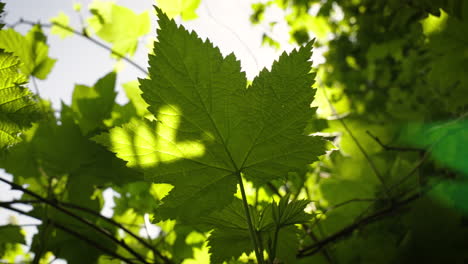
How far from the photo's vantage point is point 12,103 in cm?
59

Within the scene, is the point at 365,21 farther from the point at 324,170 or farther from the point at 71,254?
the point at 71,254

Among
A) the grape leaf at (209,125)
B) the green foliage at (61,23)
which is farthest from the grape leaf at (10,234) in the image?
the green foliage at (61,23)

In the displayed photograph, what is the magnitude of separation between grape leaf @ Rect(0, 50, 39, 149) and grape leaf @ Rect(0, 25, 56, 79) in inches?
24.0

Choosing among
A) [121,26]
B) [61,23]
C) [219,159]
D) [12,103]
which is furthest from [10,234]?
[61,23]

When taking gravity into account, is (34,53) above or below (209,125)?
above

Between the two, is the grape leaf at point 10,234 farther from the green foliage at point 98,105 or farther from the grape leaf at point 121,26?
the grape leaf at point 121,26

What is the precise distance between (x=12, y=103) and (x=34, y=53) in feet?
2.37

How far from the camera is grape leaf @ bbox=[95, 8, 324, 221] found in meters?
0.50

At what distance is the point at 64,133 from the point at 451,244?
4.11 ft

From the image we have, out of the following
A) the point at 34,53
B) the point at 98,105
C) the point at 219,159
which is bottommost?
the point at 219,159

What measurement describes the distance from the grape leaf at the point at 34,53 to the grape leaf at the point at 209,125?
2.73ft

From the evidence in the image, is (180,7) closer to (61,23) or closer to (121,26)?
(121,26)

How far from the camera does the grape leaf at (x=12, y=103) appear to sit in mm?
582

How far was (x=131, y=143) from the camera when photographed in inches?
21.1
